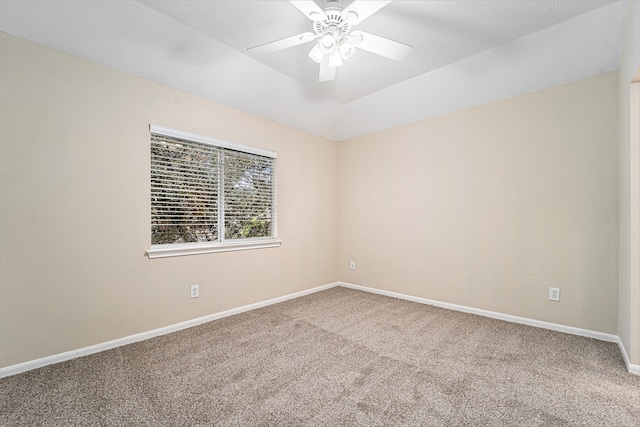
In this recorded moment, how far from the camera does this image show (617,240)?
8.09ft

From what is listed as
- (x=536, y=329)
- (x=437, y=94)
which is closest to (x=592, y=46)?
(x=437, y=94)

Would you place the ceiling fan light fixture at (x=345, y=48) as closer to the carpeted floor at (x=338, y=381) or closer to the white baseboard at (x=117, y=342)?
the carpeted floor at (x=338, y=381)

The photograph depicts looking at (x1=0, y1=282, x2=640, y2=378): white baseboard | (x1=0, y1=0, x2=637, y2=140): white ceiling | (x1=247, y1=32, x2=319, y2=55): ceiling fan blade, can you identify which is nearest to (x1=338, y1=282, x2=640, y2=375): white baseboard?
(x1=0, y1=282, x2=640, y2=378): white baseboard

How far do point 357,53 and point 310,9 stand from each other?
1.17 metres

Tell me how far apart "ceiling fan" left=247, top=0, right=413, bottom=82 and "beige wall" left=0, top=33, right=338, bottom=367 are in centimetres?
132

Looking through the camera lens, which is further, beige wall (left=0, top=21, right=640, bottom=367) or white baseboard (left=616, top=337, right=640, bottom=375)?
beige wall (left=0, top=21, right=640, bottom=367)

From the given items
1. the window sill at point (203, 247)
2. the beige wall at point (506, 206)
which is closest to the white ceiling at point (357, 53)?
the beige wall at point (506, 206)

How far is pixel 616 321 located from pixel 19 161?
4.81 metres

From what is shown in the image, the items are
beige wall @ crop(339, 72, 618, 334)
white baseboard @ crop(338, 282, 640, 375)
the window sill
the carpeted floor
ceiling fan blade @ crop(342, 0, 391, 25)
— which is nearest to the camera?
the carpeted floor

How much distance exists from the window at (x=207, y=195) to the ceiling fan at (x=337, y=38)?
1.32 m

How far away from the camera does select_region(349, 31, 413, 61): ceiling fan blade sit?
6.65 feet

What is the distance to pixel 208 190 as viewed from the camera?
3.14 metres

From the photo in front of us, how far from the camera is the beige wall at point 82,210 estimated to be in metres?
2.04

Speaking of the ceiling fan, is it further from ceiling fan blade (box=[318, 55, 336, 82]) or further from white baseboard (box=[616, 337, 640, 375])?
white baseboard (box=[616, 337, 640, 375])
